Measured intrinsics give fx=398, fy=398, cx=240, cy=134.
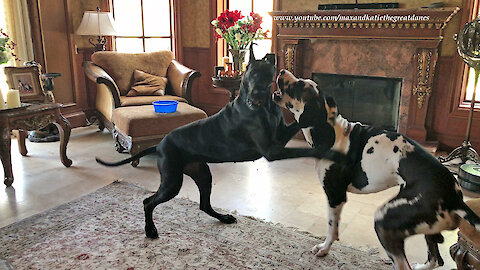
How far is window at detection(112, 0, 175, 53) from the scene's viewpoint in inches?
211

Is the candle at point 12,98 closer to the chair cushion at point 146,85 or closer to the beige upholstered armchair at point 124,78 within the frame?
the beige upholstered armchair at point 124,78

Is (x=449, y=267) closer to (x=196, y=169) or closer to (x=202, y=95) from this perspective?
(x=196, y=169)

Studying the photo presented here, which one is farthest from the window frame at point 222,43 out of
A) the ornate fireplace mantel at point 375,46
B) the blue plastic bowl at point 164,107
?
the blue plastic bowl at point 164,107

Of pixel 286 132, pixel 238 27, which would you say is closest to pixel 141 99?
pixel 238 27

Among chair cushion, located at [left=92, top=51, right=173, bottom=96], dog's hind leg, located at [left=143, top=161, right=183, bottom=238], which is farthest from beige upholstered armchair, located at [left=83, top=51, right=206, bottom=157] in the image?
dog's hind leg, located at [left=143, top=161, right=183, bottom=238]

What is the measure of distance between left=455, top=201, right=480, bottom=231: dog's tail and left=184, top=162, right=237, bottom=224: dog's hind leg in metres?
1.38

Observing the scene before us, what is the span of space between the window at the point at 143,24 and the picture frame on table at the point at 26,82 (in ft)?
5.43

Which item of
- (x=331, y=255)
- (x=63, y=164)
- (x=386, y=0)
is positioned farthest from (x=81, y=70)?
(x=331, y=255)

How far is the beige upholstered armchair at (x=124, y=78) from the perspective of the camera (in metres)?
4.05

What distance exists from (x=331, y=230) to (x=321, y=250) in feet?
0.76

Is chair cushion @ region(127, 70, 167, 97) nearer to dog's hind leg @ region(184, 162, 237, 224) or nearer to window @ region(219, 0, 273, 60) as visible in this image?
window @ region(219, 0, 273, 60)

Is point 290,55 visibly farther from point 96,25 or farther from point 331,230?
point 331,230

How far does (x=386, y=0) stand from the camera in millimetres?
4023

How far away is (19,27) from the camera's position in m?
4.44
